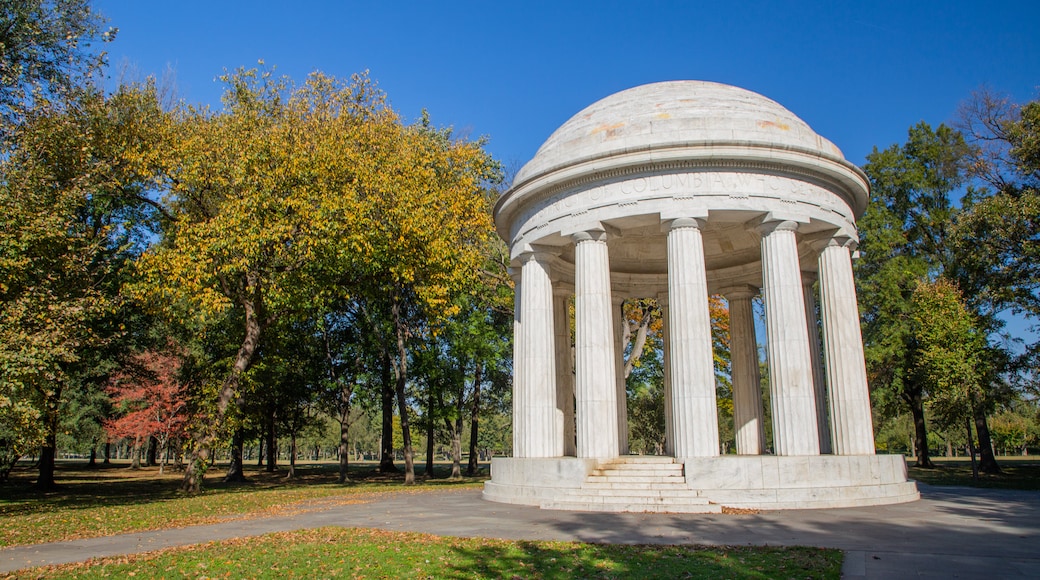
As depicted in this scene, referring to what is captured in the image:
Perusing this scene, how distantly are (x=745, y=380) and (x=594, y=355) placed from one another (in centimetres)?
1133

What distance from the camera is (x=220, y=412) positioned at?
31641 millimetres

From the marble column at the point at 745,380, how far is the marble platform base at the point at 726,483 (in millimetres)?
8923

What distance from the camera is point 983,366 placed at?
38.8m

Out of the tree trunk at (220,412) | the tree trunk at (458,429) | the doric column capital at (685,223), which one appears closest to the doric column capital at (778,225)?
the doric column capital at (685,223)

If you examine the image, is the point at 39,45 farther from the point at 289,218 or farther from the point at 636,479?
the point at 636,479

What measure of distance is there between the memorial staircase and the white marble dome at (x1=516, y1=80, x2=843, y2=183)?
11115 millimetres

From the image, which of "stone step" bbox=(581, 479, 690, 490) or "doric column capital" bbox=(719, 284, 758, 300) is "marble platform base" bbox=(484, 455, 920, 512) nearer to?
"stone step" bbox=(581, 479, 690, 490)

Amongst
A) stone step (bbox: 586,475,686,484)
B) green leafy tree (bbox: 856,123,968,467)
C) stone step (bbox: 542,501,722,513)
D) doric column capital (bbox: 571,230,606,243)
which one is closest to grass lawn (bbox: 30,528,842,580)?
stone step (bbox: 542,501,722,513)

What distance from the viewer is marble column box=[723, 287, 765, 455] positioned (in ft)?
102

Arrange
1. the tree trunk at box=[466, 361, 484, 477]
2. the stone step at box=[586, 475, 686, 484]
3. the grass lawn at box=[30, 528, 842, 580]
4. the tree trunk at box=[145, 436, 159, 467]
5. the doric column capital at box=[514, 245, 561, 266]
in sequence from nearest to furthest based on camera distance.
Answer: the grass lawn at box=[30, 528, 842, 580]
the stone step at box=[586, 475, 686, 484]
the doric column capital at box=[514, 245, 561, 266]
the tree trunk at box=[466, 361, 484, 477]
the tree trunk at box=[145, 436, 159, 467]

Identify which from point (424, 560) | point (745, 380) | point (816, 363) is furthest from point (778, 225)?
point (424, 560)

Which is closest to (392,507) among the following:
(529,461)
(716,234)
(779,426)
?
(529,461)

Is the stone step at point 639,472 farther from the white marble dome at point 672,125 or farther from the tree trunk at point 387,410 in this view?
the tree trunk at point 387,410

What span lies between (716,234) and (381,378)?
33.0 meters
